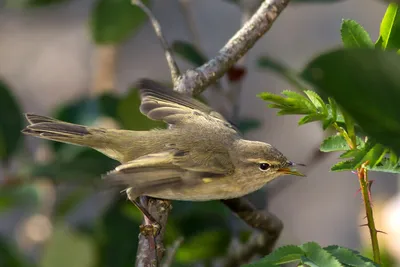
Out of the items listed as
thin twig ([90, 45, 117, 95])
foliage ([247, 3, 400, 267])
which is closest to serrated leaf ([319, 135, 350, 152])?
foliage ([247, 3, 400, 267])

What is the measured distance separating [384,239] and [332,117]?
4.45ft

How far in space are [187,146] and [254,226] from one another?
327mm

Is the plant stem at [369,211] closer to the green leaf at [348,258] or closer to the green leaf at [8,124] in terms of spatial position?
the green leaf at [348,258]

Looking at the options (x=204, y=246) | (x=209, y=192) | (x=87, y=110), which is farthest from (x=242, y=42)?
(x=87, y=110)

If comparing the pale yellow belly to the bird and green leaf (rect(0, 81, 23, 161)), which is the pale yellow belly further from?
green leaf (rect(0, 81, 23, 161))

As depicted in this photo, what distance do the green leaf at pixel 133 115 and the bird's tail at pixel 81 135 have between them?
0.15 metres

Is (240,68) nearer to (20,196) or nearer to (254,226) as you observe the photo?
(254,226)

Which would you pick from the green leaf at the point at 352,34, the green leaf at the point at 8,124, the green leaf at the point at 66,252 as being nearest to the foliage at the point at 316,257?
the green leaf at the point at 352,34

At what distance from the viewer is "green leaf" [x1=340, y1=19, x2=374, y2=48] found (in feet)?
4.40

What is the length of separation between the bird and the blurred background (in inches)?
6.3

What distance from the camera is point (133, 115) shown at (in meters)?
2.52

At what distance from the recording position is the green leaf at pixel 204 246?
239 centimetres

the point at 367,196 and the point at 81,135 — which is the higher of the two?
the point at 81,135

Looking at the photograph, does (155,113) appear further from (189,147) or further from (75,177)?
(75,177)
